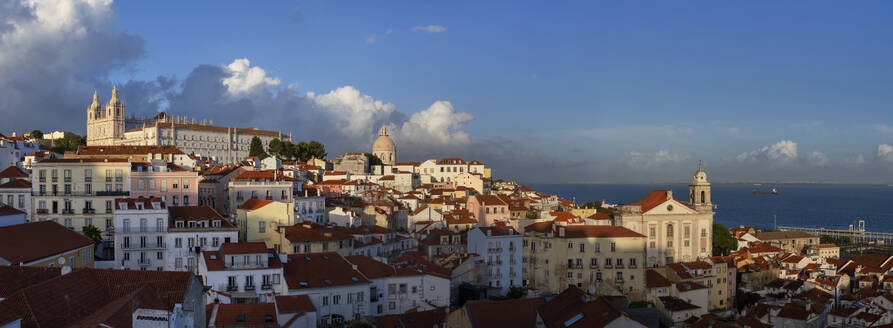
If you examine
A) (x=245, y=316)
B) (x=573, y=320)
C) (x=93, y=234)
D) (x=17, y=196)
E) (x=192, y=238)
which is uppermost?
(x=17, y=196)

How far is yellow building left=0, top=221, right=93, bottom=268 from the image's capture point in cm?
2920

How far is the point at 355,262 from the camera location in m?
36.9

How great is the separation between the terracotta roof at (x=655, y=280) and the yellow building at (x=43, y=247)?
1472 inches

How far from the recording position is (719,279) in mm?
51531

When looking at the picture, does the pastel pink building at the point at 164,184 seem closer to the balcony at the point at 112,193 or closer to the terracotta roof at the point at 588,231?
the balcony at the point at 112,193

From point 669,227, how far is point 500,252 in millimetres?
21055

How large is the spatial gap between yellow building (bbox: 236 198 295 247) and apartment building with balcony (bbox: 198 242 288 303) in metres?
9.19

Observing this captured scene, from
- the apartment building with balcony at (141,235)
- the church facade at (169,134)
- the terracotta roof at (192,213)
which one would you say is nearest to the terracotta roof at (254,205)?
the terracotta roof at (192,213)

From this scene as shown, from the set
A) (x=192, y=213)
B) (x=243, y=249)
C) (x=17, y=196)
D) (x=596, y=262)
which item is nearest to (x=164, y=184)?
(x=192, y=213)

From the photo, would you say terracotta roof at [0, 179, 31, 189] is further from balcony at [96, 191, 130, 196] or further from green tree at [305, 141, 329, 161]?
green tree at [305, 141, 329, 161]

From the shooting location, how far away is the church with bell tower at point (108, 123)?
127500mm

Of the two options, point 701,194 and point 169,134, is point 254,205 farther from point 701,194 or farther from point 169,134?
point 169,134

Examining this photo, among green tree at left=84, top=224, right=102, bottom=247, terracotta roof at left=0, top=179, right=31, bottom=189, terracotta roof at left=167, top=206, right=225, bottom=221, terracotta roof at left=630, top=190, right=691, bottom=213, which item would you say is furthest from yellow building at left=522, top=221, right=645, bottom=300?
terracotta roof at left=0, top=179, right=31, bottom=189

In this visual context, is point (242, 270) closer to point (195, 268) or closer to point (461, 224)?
point (195, 268)
